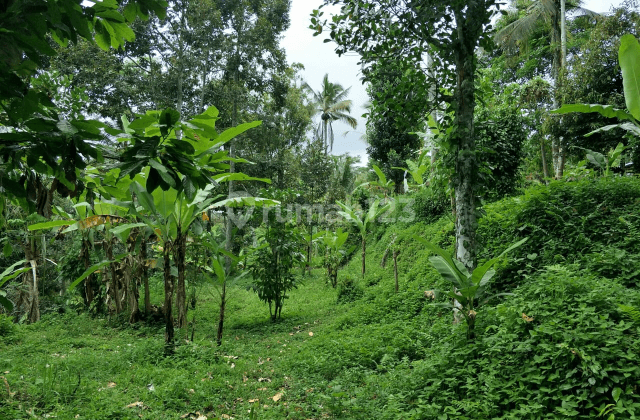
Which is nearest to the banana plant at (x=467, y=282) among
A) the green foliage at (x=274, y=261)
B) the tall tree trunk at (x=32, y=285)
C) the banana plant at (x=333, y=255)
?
the green foliage at (x=274, y=261)

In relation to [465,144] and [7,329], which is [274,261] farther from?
[465,144]

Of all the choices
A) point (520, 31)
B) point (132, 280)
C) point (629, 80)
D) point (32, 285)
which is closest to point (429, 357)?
point (629, 80)

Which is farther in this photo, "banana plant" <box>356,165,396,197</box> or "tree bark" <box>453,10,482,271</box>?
"banana plant" <box>356,165,396,197</box>

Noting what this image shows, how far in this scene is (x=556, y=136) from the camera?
10.3 meters

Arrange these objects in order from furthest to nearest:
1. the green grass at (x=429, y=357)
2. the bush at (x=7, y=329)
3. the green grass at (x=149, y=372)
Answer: the bush at (x=7, y=329) → the green grass at (x=149, y=372) → the green grass at (x=429, y=357)

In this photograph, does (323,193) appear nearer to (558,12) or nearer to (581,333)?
(558,12)

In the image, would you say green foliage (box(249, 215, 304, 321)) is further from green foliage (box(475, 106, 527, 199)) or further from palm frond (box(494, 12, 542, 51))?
palm frond (box(494, 12, 542, 51))

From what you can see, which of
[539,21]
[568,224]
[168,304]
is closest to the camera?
[568,224]

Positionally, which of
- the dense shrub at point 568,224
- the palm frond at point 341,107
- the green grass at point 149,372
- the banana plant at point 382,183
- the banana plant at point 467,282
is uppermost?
the palm frond at point 341,107

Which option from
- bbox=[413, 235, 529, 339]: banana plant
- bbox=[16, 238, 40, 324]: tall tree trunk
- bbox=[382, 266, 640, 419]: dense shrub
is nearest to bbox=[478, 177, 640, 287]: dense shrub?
bbox=[413, 235, 529, 339]: banana plant

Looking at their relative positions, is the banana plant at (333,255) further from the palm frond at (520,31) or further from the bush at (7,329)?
the palm frond at (520,31)

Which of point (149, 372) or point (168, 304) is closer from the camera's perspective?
point (149, 372)

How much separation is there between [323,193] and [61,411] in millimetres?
15292

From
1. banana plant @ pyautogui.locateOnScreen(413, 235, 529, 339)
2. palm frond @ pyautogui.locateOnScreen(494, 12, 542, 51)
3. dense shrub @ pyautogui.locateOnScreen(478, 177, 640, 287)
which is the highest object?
palm frond @ pyautogui.locateOnScreen(494, 12, 542, 51)
